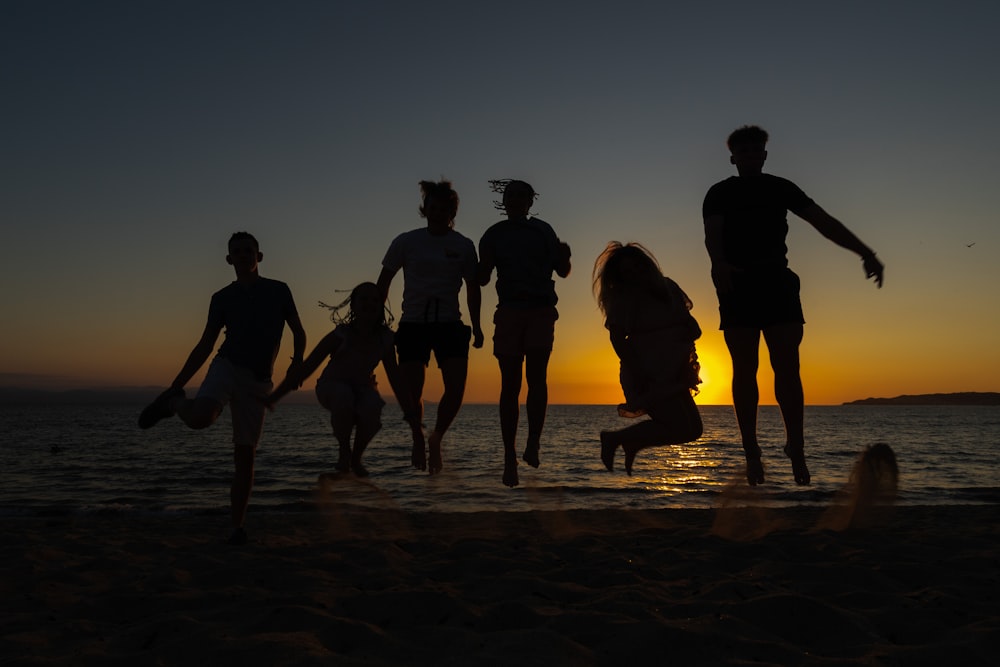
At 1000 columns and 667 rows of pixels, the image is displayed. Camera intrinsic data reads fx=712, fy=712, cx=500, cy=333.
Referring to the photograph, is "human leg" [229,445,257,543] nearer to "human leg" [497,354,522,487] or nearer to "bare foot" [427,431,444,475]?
"bare foot" [427,431,444,475]

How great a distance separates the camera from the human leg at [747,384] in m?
6.37

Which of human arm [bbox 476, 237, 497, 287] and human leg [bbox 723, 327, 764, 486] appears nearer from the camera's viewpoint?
human leg [bbox 723, 327, 764, 486]

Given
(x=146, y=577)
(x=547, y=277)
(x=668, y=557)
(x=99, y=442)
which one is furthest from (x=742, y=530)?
(x=99, y=442)

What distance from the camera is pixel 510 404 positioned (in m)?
7.45

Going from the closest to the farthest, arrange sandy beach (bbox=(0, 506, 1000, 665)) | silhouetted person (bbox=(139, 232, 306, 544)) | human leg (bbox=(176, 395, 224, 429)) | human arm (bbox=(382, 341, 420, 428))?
1. sandy beach (bbox=(0, 506, 1000, 665))
2. human leg (bbox=(176, 395, 224, 429))
3. silhouetted person (bbox=(139, 232, 306, 544))
4. human arm (bbox=(382, 341, 420, 428))

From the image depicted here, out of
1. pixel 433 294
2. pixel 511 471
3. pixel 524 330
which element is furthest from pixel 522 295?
pixel 511 471

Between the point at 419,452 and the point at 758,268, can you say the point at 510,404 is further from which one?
the point at 758,268

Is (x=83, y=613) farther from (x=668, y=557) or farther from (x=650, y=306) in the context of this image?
(x=650, y=306)

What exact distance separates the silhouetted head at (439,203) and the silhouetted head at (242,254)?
1.80 meters

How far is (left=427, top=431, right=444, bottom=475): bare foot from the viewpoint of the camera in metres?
7.35

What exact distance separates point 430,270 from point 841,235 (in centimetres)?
383

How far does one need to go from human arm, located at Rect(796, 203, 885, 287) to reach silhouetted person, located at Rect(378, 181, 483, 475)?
3242mm

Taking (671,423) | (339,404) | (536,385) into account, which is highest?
(536,385)

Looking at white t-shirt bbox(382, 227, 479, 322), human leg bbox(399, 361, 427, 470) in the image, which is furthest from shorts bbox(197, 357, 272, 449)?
white t-shirt bbox(382, 227, 479, 322)
